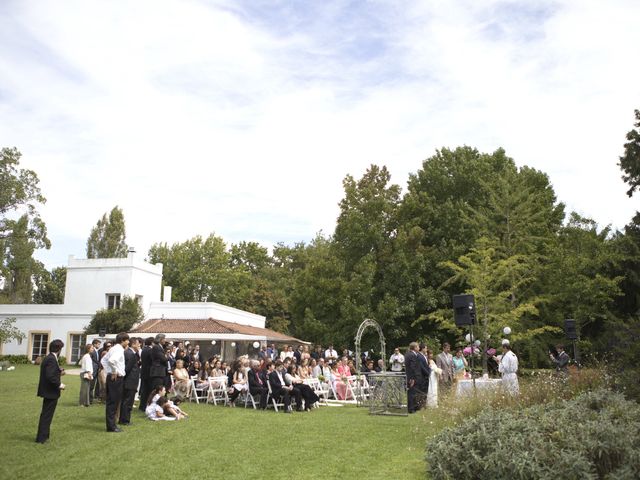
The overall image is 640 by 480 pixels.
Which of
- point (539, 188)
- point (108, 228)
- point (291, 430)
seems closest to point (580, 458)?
point (291, 430)

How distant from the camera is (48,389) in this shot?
362 inches

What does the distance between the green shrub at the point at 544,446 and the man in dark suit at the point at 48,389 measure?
592cm

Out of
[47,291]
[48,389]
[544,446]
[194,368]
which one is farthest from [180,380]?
[47,291]

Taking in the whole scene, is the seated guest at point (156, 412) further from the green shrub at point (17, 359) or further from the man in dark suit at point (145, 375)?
the green shrub at point (17, 359)

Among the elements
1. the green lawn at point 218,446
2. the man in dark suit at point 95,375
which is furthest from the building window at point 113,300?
the green lawn at point 218,446

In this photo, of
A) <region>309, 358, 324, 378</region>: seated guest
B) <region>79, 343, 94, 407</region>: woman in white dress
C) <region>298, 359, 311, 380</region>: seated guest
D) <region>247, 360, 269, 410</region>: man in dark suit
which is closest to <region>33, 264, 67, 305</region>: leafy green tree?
<region>309, 358, 324, 378</region>: seated guest

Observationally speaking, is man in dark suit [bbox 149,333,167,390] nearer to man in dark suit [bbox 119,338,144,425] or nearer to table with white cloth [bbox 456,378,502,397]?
man in dark suit [bbox 119,338,144,425]

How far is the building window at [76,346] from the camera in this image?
3797 cm

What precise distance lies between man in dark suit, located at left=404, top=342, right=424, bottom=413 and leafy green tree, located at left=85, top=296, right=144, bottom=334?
26.0 metres

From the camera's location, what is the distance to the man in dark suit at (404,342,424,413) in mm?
13797

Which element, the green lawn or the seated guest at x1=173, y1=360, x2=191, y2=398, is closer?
the green lawn

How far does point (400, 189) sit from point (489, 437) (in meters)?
30.2

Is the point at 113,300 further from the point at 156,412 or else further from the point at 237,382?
the point at 156,412

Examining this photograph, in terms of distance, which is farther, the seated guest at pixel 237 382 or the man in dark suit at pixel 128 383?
the seated guest at pixel 237 382
